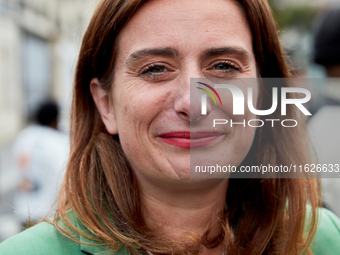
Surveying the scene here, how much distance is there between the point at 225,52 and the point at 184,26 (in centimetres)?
21

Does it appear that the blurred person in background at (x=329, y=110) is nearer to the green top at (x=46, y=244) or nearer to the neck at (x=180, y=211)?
the neck at (x=180, y=211)

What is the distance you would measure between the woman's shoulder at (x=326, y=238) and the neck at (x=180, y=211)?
0.54 m

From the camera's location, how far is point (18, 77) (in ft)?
49.3

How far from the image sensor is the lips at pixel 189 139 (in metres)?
1.65

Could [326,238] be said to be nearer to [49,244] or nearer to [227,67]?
[227,67]

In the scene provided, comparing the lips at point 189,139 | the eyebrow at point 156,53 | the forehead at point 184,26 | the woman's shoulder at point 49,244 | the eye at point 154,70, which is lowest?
the woman's shoulder at point 49,244

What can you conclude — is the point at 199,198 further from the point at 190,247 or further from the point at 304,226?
the point at 304,226

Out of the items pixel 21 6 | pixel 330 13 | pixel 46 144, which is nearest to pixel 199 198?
pixel 330 13

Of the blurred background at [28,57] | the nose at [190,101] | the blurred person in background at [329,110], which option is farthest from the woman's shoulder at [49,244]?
the blurred background at [28,57]

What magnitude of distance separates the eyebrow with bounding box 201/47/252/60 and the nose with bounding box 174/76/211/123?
0.39ft

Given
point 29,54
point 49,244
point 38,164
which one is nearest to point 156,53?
point 49,244

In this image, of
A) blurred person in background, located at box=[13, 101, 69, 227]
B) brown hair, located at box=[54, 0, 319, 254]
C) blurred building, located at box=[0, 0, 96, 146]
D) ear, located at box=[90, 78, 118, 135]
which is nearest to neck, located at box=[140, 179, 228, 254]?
brown hair, located at box=[54, 0, 319, 254]

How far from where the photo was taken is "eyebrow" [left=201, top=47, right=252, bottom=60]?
5.55 feet

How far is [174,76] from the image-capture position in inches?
66.8
